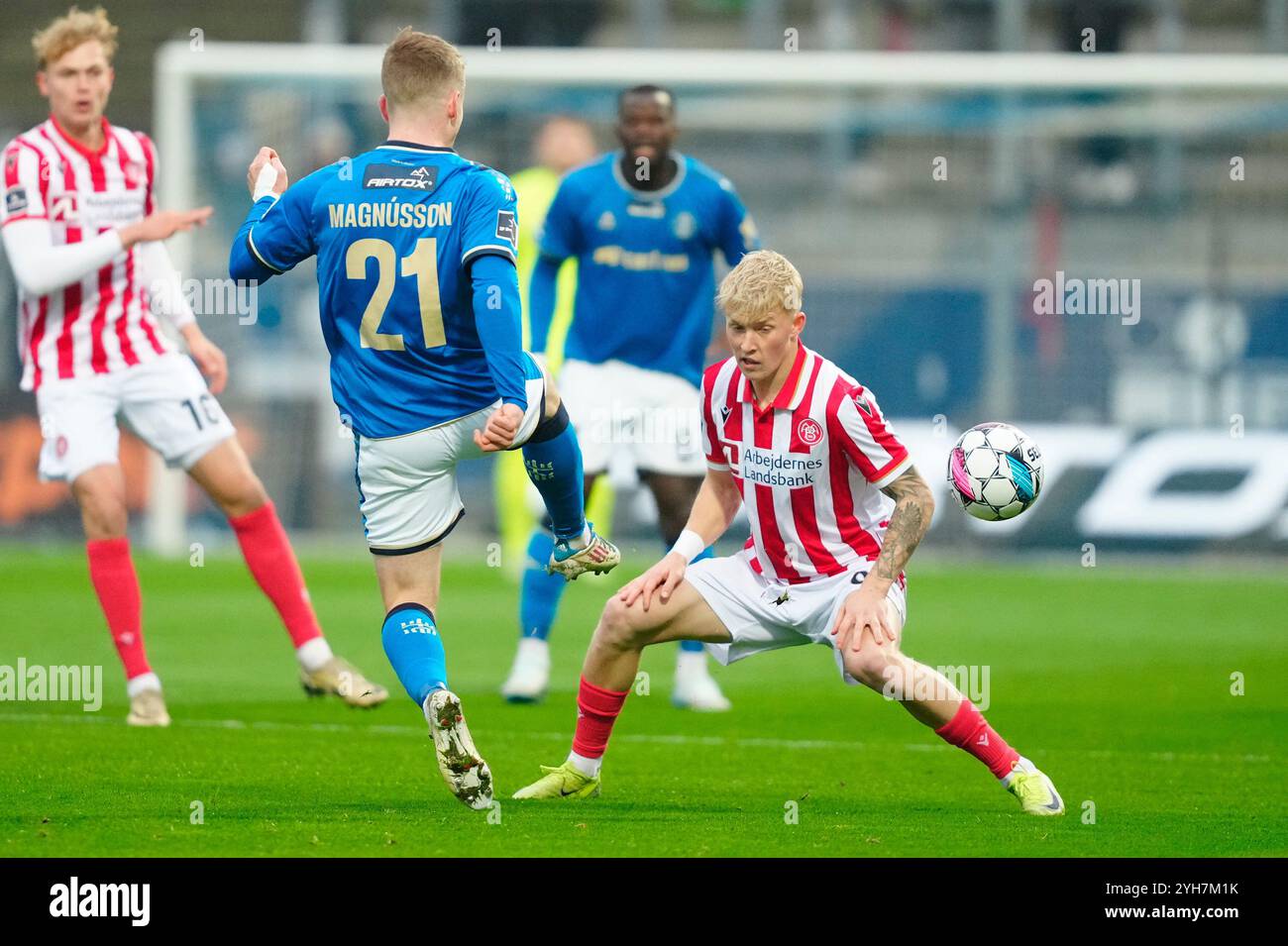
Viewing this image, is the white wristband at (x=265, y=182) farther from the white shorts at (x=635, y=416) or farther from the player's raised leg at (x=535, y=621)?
the player's raised leg at (x=535, y=621)

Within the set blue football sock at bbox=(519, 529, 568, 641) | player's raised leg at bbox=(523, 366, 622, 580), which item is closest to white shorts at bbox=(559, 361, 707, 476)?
blue football sock at bbox=(519, 529, 568, 641)

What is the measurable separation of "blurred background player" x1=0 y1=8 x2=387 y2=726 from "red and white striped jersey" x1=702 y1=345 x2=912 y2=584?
2.25 m

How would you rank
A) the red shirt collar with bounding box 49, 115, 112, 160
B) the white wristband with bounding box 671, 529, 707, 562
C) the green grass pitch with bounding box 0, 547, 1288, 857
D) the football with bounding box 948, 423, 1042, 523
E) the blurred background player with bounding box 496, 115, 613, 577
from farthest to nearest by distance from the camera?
1. the blurred background player with bounding box 496, 115, 613, 577
2. the red shirt collar with bounding box 49, 115, 112, 160
3. the football with bounding box 948, 423, 1042, 523
4. the white wristband with bounding box 671, 529, 707, 562
5. the green grass pitch with bounding box 0, 547, 1288, 857

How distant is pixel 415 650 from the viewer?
538 cm

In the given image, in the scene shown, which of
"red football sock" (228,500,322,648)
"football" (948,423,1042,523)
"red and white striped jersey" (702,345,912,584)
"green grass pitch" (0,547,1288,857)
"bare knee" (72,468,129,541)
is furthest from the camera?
"red football sock" (228,500,322,648)

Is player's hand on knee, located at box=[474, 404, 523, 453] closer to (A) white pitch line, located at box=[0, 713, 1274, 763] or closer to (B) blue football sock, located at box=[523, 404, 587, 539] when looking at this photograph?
(B) blue football sock, located at box=[523, 404, 587, 539]

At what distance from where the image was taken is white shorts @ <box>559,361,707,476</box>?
26.7 feet

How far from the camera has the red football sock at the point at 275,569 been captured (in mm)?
7359

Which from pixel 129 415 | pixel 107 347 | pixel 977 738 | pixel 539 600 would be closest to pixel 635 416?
pixel 539 600

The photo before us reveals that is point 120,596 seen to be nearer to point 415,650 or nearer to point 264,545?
point 264,545

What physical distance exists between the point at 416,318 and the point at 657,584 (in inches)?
40.1

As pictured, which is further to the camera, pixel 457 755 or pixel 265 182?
pixel 265 182

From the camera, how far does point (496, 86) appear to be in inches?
617

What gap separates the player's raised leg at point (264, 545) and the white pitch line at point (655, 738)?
200 millimetres
